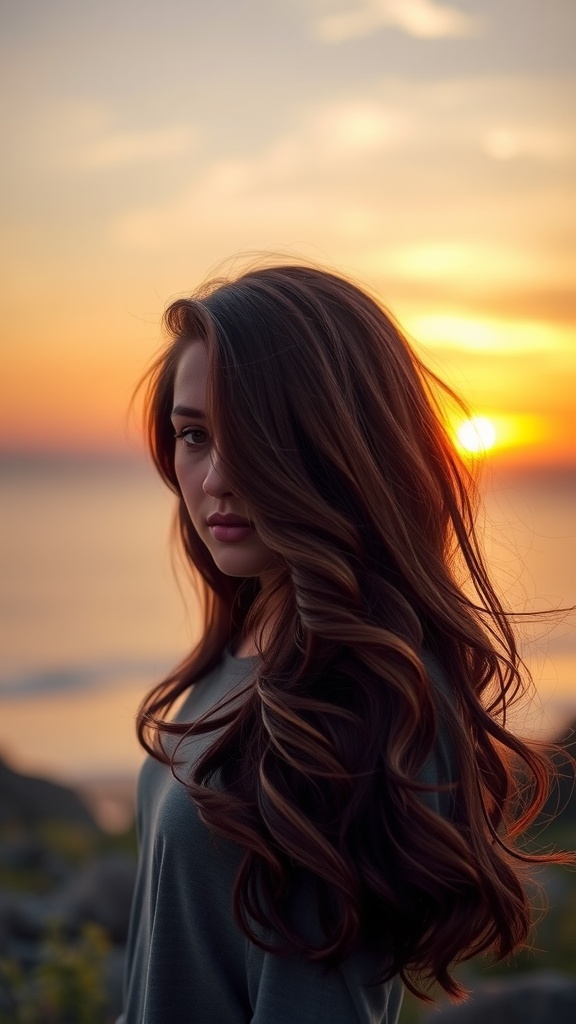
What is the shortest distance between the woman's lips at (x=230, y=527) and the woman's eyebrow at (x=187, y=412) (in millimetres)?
184

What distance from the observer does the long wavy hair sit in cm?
133

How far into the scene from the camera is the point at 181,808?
4.82 feet

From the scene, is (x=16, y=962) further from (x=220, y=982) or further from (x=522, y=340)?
(x=522, y=340)

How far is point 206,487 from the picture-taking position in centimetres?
158

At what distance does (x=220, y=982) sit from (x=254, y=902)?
24 centimetres

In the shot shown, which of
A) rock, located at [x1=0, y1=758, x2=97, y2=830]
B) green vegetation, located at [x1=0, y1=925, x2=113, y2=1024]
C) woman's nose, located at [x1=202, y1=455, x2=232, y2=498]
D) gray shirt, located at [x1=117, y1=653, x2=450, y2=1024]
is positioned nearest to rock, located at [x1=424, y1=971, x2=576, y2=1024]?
green vegetation, located at [x1=0, y1=925, x2=113, y2=1024]

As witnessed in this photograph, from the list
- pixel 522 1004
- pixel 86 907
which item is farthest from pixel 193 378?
pixel 86 907

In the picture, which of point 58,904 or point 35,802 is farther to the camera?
point 35,802

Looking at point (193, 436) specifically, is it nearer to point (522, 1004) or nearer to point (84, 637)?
point (522, 1004)

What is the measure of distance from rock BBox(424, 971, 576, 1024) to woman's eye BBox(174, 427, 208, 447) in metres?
2.10

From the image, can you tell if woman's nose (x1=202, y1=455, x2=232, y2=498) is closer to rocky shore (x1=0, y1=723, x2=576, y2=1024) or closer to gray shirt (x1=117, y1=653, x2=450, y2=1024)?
gray shirt (x1=117, y1=653, x2=450, y2=1024)

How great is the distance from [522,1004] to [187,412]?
2215 mm

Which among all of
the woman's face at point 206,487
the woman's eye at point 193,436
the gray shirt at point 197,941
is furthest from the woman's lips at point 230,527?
the gray shirt at point 197,941

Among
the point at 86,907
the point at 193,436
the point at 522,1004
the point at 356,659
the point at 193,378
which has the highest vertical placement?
the point at 193,378
